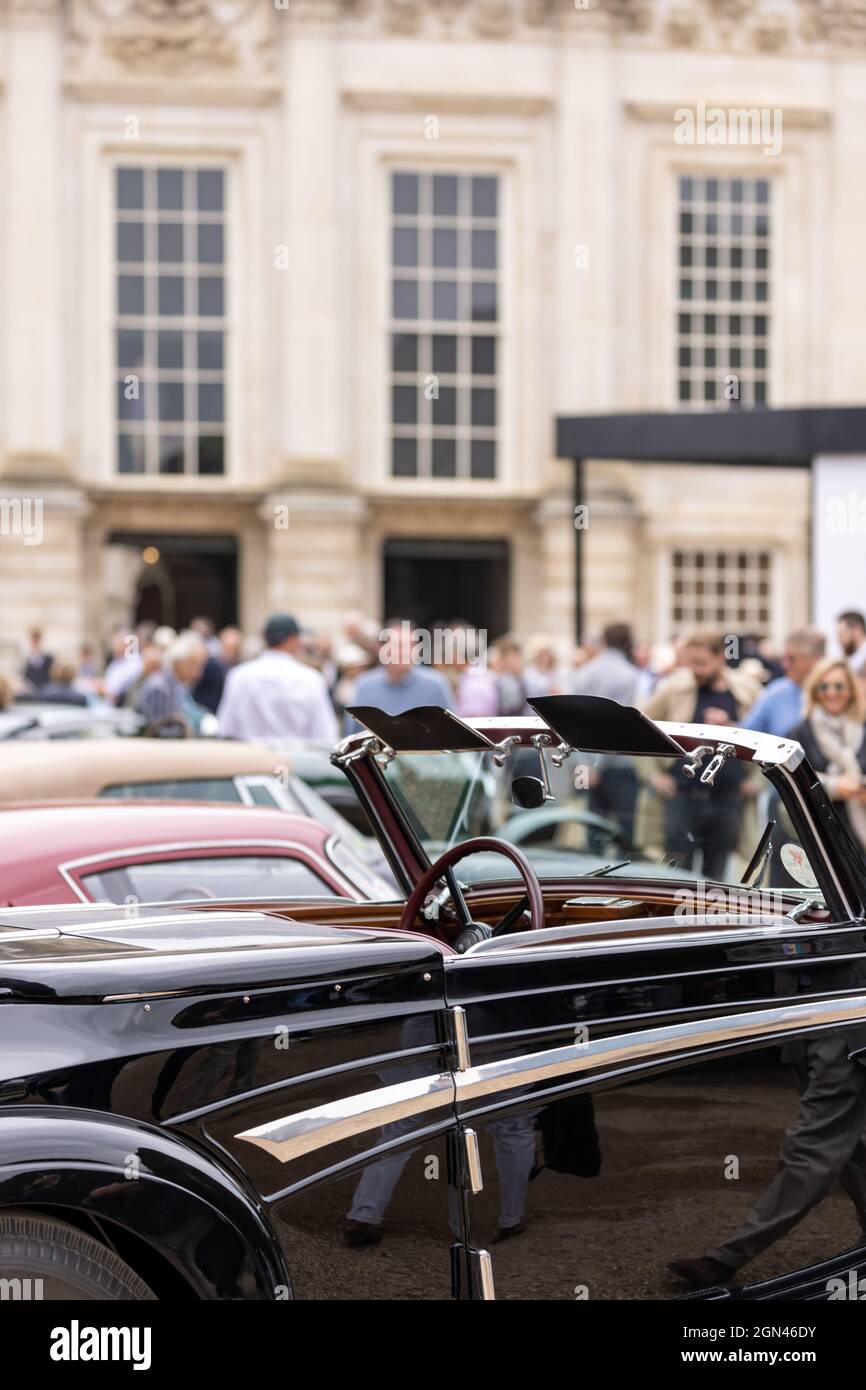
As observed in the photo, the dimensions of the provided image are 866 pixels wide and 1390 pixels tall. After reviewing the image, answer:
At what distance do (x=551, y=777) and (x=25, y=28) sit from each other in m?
22.2

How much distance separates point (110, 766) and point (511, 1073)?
338 cm

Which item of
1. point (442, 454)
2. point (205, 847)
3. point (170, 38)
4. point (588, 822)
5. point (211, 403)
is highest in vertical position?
point (170, 38)

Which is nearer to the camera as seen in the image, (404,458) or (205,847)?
(205,847)

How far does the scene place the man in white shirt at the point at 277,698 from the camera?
978 centimetres

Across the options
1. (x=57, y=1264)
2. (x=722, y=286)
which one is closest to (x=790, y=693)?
(x=57, y=1264)

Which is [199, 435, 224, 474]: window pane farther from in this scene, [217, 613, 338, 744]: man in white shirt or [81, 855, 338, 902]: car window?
[81, 855, 338, 902]: car window

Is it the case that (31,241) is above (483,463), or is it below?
above

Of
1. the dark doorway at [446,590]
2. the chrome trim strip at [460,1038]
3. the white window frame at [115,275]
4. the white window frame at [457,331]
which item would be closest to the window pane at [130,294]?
the white window frame at [115,275]

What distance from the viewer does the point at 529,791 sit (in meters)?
3.78

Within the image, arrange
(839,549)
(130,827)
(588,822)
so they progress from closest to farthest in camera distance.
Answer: (130,827) → (588,822) → (839,549)

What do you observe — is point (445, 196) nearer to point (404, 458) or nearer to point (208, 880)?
point (404, 458)

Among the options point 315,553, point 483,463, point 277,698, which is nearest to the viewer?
point 277,698

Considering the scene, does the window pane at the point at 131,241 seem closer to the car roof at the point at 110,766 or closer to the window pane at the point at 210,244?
the window pane at the point at 210,244
